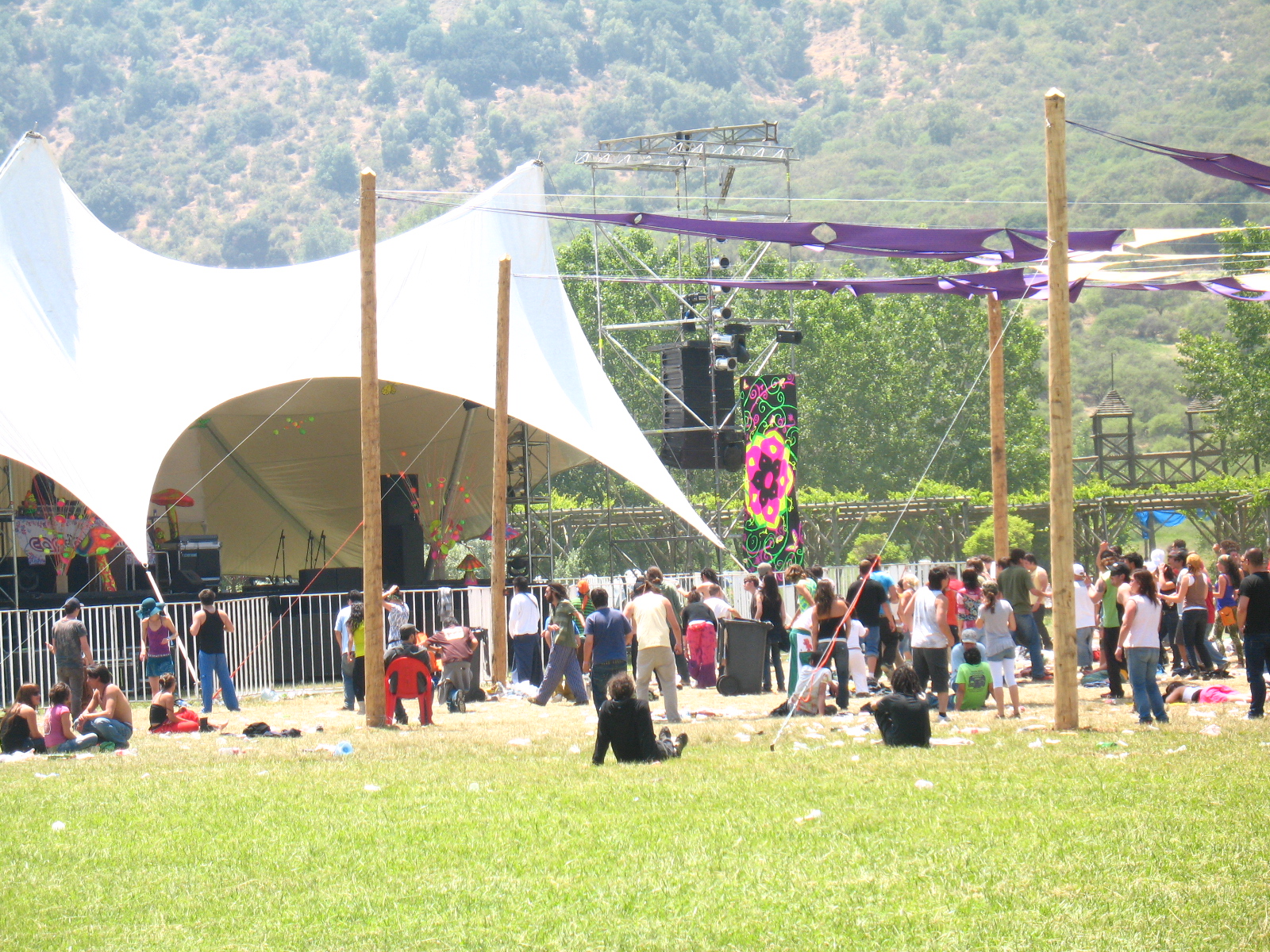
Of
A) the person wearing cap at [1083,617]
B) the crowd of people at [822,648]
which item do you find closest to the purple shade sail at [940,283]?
the crowd of people at [822,648]

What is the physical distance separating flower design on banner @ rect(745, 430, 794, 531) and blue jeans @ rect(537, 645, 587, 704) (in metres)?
6.78

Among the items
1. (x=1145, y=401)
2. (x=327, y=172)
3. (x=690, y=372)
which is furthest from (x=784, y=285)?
(x=327, y=172)

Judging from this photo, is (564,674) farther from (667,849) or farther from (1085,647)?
(667,849)

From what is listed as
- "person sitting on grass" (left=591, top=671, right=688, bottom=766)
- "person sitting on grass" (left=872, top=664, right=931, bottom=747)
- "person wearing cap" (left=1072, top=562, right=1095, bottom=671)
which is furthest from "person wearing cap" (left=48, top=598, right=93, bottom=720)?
"person wearing cap" (left=1072, top=562, right=1095, bottom=671)

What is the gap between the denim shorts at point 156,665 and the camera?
47.3ft

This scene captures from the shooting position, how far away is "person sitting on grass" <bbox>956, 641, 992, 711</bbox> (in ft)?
39.2

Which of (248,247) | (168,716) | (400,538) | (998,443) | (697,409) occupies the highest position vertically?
(248,247)

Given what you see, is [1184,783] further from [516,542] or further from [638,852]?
[516,542]

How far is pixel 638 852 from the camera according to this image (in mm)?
6551

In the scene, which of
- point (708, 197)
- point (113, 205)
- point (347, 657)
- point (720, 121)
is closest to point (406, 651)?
point (347, 657)

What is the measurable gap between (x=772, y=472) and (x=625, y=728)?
12.1m

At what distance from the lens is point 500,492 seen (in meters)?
16.9

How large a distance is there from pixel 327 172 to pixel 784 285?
561 feet

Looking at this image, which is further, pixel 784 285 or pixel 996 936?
pixel 784 285
